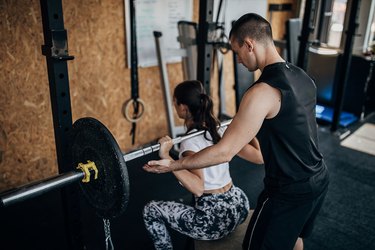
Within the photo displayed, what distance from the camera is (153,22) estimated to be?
10.1ft

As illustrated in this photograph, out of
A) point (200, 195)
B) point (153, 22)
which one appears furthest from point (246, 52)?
point (153, 22)

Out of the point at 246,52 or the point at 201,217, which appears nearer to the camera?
the point at 246,52

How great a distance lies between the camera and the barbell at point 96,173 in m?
1.10

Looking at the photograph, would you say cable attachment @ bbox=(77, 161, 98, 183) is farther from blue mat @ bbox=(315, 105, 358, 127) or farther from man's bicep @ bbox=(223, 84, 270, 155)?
blue mat @ bbox=(315, 105, 358, 127)

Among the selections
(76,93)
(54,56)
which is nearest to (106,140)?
(54,56)

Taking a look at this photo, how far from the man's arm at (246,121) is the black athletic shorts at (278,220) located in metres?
0.26

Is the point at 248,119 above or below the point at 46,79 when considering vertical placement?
above

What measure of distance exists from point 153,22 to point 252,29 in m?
1.93

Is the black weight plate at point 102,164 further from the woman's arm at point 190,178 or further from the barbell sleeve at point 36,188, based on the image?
the woman's arm at point 190,178

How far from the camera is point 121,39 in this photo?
9.71ft

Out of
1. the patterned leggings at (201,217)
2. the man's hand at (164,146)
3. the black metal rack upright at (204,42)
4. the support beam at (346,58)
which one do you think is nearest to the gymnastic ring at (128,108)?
the black metal rack upright at (204,42)

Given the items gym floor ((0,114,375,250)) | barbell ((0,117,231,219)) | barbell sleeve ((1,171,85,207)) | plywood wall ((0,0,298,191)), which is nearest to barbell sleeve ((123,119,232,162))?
barbell ((0,117,231,219))

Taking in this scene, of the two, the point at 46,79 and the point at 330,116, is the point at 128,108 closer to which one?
the point at 46,79

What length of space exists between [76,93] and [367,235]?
2.29 metres
